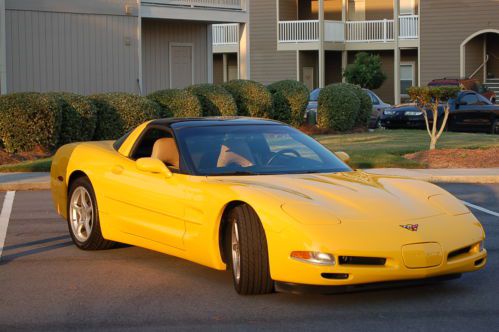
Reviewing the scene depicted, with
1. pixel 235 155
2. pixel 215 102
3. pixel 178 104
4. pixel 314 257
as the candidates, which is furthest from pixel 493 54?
pixel 314 257

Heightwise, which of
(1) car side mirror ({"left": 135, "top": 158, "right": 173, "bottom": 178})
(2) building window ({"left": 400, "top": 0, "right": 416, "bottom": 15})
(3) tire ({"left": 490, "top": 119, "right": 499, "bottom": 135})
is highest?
(2) building window ({"left": 400, "top": 0, "right": 416, "bottom": 15})

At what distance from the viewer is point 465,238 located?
716 cm

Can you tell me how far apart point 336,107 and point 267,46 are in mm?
20337

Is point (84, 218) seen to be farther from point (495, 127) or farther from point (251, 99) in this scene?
point (495, 127)

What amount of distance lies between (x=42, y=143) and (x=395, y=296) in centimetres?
1319

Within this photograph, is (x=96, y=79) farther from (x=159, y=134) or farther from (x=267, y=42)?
(x=267, y=42)

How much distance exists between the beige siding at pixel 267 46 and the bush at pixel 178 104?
2314 centimetres

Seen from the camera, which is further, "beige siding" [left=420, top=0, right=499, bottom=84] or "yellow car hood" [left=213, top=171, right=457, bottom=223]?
"beige siding" [left=420, top=0, right=499, bottom=84]

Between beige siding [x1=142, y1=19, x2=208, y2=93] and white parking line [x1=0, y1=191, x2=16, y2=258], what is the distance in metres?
12.1

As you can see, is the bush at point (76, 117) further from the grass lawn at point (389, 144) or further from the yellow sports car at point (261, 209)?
the yellow sports car at point (261, 209)

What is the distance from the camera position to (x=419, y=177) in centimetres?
1639

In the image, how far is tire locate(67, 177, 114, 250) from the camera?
9.06 metres

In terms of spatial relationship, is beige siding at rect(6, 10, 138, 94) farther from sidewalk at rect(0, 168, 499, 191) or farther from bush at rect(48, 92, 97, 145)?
sidewalk at rect(0, 168, 499, 191)

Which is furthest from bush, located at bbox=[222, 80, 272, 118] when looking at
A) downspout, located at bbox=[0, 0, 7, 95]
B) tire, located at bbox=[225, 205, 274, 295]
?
tire, located at bbox=[225, 205, 274, 295]
